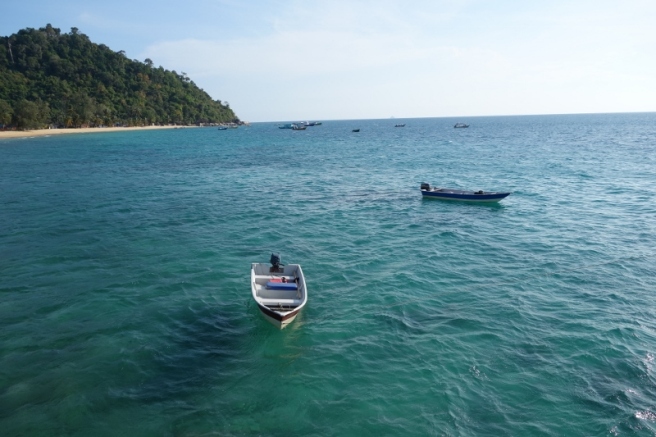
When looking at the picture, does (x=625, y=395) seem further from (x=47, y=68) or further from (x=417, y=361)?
(x=47, y=68)

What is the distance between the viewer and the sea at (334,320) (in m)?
13.5

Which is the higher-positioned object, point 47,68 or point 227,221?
point 47,68

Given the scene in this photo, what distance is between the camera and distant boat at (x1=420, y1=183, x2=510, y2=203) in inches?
1628

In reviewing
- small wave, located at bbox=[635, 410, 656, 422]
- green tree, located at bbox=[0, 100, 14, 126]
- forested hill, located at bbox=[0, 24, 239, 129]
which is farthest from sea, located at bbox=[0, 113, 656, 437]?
forested hill, located at bbox=[0, 24, 239, 129]

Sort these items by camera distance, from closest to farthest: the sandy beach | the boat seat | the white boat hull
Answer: the white boat hull < the boat seat < the sandy beach

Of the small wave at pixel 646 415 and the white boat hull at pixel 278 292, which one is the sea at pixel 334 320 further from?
the white boat hull at pixel 278 292

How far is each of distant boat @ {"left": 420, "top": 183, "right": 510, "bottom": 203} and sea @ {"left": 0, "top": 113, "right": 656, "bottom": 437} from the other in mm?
737

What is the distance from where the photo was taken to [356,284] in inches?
909

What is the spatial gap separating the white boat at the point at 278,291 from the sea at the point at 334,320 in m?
0.87

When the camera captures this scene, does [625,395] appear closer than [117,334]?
Yes

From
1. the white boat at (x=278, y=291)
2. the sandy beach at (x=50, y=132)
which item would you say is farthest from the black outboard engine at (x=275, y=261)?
the sandy beach at (x=50, y=132)

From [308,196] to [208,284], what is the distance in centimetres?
2477

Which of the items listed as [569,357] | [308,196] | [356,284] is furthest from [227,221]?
[569,357]

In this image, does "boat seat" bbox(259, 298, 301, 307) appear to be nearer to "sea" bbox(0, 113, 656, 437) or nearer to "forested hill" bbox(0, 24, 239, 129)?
"sea" bbox(0, 113, 656, 437)
